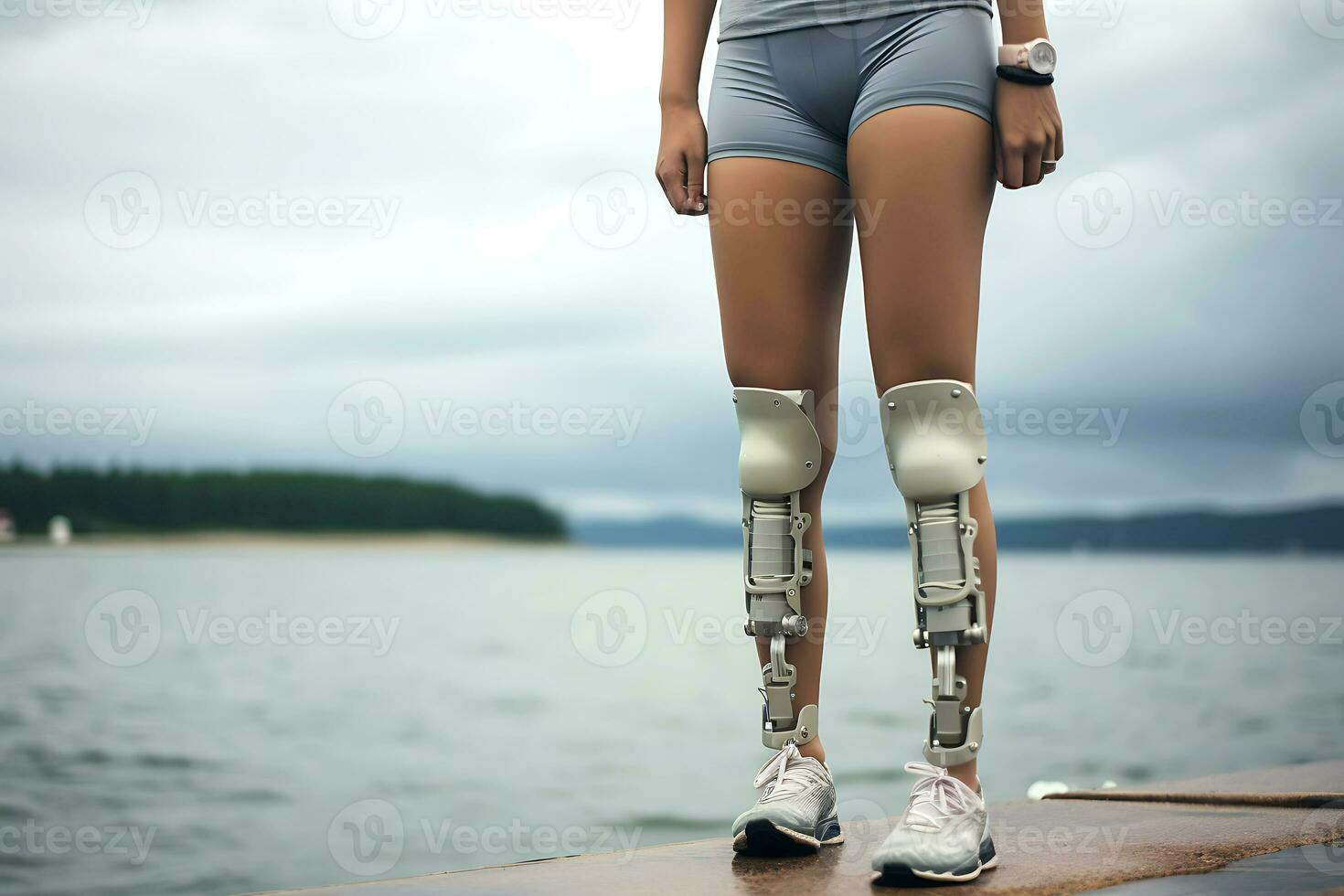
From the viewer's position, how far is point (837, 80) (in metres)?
→ 1.82

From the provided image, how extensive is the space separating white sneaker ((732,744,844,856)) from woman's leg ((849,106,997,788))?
256mm

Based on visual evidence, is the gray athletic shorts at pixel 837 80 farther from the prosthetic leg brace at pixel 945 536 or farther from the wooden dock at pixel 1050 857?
the wooden dock at pixel 1050 857

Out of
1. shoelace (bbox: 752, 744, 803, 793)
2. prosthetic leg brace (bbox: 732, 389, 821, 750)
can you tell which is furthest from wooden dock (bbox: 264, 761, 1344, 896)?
prosthetic leg brace (bbox: 732, 389, 821, 750)

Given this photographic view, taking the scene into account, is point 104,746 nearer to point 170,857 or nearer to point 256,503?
point 170,857

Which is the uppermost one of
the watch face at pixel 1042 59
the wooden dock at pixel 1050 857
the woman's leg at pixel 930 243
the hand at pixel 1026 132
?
the watch face at pixel 1042 59

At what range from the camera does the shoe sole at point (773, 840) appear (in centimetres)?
179

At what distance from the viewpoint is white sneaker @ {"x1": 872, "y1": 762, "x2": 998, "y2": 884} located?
1.56m

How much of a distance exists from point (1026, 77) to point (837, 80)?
299 mm

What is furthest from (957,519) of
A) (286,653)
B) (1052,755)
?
(286,653)

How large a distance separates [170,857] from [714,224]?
11.8ft

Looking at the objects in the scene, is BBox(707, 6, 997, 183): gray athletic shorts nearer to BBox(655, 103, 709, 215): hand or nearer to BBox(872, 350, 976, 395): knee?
BBox(655, 103, 709, 215): hand

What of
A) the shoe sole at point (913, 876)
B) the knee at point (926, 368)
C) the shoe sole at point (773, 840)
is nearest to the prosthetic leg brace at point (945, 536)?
the knee at point (926, 368)

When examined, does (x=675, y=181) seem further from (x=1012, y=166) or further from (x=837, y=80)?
(x=1012, y=166)

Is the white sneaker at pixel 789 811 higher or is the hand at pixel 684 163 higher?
the hand at pixel 684 163
